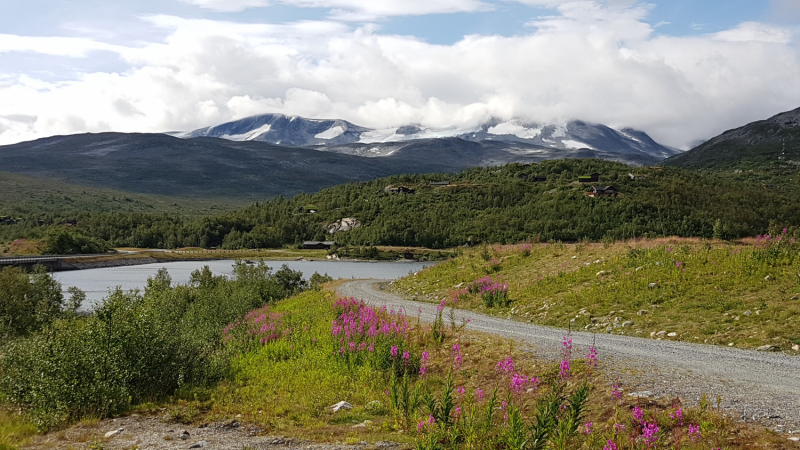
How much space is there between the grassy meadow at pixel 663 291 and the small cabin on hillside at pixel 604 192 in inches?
6151

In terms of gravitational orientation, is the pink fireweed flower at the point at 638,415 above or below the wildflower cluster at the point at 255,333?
above

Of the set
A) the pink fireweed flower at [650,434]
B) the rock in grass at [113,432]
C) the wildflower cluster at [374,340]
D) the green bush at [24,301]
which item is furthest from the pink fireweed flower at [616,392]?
the green bush at [24,301]

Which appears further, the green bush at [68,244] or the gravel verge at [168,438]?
the green bush at [68,244]

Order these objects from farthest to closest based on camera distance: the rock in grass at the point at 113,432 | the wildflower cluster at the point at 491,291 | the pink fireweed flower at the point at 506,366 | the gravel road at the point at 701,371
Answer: the wildflower cluster at the point at 491,291 → the rock in grass at the point at 113,432 → the pink fireweed flower at the point at 506,366 → the gravel road at the point at 701,371

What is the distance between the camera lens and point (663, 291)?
23.8m

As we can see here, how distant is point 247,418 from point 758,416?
11.0m

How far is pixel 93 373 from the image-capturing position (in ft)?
54.5

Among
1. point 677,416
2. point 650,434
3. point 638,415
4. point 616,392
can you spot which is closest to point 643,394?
point 616,392

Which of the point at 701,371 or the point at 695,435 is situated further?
the point at 701,371

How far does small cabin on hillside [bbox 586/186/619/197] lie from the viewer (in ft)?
596

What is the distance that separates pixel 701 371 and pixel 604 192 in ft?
586

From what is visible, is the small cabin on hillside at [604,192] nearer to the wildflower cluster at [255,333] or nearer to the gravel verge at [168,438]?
the wildflower cluster at [255,333]

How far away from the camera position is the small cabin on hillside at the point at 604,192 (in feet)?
596

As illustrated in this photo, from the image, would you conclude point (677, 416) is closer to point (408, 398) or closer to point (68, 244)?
point (408, 398)
